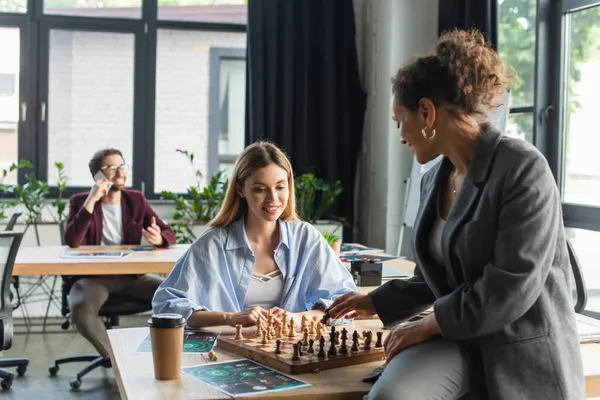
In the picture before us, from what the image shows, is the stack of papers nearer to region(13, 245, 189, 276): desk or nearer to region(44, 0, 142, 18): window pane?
region(13, 245, 189, 276): desk

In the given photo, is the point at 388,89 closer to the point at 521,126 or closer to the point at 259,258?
the point at 521,126

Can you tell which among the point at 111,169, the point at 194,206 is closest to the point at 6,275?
the point at 111,169

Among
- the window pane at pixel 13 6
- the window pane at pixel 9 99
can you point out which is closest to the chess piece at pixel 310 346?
the window pane at pixel 9 99

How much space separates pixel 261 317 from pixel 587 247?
2996 millimetres

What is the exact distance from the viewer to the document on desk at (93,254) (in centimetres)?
397

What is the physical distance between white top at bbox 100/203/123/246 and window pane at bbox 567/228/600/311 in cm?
262

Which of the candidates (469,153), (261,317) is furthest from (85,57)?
(469,153)

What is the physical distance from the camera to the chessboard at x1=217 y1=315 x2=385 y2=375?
1.67 metres

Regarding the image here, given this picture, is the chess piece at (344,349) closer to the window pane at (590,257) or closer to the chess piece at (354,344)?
the chess piece at (354,344)

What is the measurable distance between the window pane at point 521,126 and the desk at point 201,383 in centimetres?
315

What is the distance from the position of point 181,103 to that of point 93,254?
7.46ft

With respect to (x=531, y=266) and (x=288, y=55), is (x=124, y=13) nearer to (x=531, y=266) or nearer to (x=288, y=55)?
(x=288, y=55)

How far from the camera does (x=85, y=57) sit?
5.91 metres

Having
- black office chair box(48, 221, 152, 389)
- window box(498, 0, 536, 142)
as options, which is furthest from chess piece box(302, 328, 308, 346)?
window box(498, 0, 536, 142)
